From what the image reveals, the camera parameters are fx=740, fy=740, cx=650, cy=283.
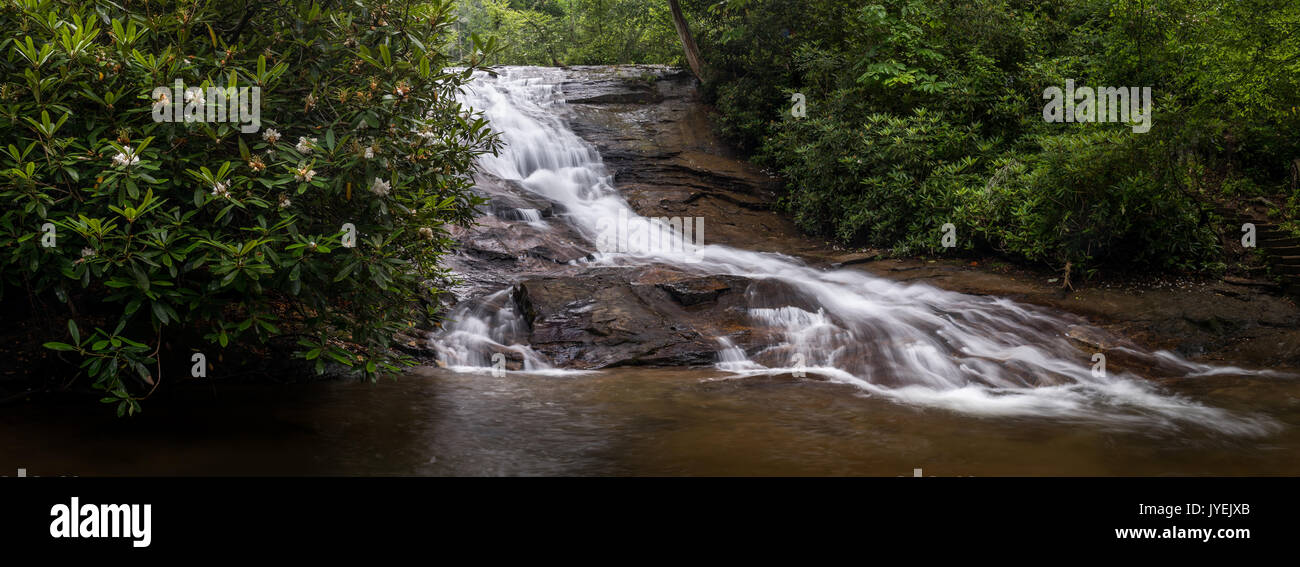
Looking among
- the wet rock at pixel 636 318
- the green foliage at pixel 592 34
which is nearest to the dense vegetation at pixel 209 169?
the wet rock at pixel 636 318

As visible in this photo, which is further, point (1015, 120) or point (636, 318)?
point (1015, 120)

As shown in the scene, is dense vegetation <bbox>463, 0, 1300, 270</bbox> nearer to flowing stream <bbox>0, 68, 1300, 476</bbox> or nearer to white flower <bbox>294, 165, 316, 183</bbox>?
flowing stream <bbox>0, 68, 1300, 476</bbox>

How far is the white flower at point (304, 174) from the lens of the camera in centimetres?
431

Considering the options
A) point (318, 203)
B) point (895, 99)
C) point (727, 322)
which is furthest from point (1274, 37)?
point (318, 203)

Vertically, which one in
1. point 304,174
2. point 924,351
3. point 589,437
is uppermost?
point 304,174

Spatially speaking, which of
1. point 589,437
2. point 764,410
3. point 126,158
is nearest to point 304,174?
point 126,158

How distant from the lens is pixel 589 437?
5.56 metres

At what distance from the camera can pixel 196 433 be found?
4996 millimetres

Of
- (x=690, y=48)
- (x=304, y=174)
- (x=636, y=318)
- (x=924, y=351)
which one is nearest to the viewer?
(x=304, y=174)

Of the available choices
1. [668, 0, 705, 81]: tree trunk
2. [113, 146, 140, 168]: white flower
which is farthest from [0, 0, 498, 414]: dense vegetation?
[668, 0, 705, 81]: tree trunk

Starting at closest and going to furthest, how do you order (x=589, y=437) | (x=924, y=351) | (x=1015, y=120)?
(x=589, y=437), (x=924, y=351), (x=1015, y=120)

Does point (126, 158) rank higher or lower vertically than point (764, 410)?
higher

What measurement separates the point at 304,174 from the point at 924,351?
21.6 ft

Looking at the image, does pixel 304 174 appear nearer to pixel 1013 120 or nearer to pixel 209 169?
pixel 209 169
